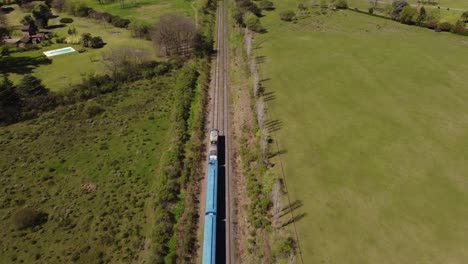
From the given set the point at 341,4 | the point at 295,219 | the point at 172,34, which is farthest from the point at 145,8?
the point at 295,219

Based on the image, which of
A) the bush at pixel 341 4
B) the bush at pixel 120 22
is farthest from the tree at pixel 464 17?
the bush at pixel 120 22

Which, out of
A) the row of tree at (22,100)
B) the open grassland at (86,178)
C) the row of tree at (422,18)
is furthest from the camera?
the row of tree at (422,18)

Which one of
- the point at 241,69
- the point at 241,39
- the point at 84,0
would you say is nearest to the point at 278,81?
the point at 241,69

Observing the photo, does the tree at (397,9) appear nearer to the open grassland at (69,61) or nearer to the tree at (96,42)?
the open grassland at (69,61)

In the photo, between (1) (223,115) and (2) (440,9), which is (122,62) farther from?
(2) (440,9)

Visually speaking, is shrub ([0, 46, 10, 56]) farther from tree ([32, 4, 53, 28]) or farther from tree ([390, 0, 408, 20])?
tree ([390, 0, 408, 20])

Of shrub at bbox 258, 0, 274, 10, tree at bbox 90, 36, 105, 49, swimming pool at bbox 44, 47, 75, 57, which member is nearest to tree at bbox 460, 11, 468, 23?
shrub at bbox 258, 0, 274, 10

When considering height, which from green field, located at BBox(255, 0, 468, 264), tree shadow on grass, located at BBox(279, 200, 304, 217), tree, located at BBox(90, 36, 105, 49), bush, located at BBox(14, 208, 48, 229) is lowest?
bush, located at BBox(14, 208, 48, 229)
